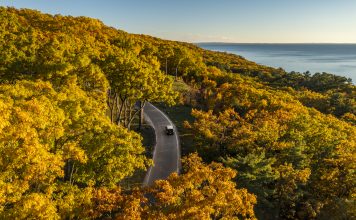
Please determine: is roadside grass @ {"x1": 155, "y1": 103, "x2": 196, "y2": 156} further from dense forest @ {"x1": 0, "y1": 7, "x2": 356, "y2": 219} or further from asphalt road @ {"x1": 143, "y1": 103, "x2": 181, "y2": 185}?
dense forest @ {"x1": 0, "y1": 7, "x2": 356, "y2": 219}

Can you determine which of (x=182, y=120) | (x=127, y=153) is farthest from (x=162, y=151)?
(x=127, y=153)

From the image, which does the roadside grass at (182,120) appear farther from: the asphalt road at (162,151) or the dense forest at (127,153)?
the dense forest at (127,153)

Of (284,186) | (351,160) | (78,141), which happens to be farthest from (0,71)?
(351,160)

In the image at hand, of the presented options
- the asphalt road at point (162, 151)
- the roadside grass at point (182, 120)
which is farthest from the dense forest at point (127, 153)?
the asphalt road at point (162, 151)

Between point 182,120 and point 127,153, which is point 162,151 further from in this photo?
point 127,153

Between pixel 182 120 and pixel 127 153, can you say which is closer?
pixel 127 153

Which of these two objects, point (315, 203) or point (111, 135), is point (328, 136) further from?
point (111, 135)
